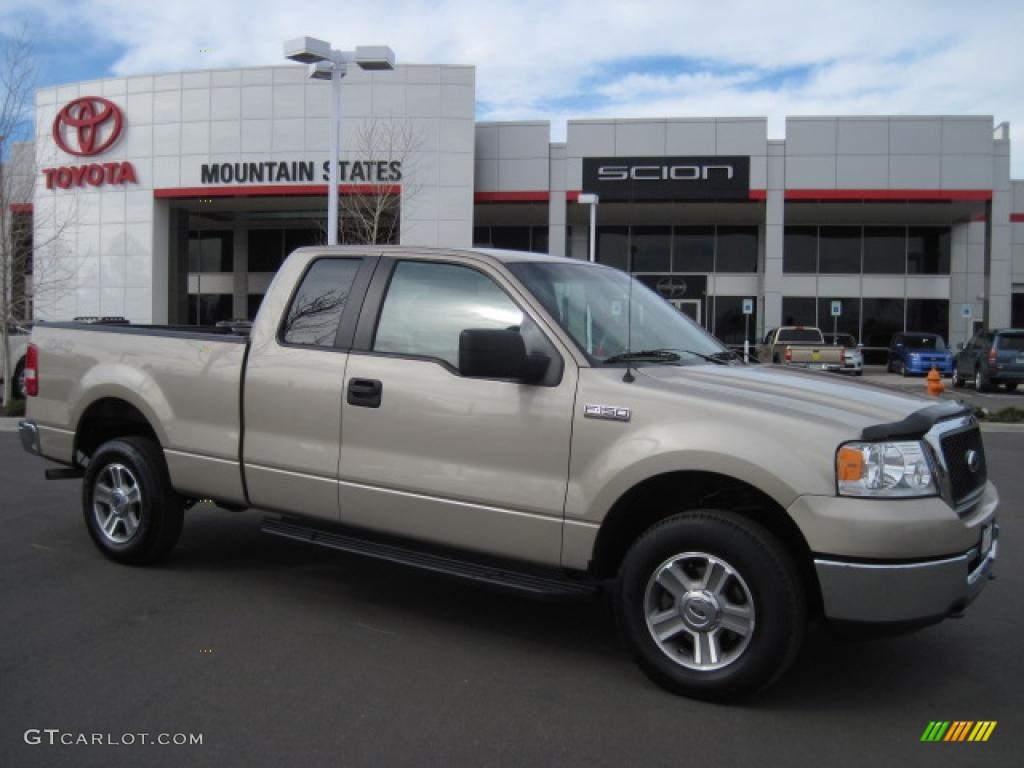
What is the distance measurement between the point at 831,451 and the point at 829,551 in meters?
0.39

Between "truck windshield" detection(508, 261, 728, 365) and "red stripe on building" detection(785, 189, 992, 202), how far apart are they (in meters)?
27.0

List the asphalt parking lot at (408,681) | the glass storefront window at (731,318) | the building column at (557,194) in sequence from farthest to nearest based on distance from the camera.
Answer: the glass storefront window at (731,318) → the building column at (557,194) → the asphalt parking lot at (408,681)

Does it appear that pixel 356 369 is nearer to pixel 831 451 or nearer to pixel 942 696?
pixel 831 451

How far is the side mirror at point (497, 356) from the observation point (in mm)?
4020

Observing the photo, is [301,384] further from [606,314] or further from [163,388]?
[606,314]

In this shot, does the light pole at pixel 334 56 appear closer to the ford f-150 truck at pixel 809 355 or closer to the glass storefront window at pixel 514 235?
the ford f-150 truck at pixel 809 355

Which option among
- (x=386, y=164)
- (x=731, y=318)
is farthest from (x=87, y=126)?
(x=731, y=318)

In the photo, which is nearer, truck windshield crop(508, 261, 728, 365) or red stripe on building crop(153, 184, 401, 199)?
truck windshield crop(508, 261, 728, 365)

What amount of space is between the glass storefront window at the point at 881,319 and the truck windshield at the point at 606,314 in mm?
32586

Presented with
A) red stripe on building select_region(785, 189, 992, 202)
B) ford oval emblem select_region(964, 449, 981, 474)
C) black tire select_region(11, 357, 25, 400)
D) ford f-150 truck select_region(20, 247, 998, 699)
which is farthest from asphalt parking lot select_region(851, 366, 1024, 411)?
black tire select_region(11, 357, 25, 400)

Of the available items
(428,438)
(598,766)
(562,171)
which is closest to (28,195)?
(562,171)

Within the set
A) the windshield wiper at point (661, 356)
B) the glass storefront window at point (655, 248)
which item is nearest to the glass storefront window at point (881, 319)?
the glass storefront window at point (655, 248)

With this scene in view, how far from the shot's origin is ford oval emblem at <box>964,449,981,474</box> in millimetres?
4059

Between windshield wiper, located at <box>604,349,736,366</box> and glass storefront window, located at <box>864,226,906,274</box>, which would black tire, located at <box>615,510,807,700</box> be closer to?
windshield wiper, located at <box>604,349,736,366</box>
